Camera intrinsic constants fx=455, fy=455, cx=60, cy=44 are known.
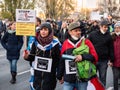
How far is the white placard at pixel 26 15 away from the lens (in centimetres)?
1011

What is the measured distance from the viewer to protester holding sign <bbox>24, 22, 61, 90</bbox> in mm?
7356

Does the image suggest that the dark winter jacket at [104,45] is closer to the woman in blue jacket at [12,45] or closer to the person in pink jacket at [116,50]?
the person in pink jacket at [116,50]

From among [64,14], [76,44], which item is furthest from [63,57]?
[64,14]

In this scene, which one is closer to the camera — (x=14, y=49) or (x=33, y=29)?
(x=33, y=29)

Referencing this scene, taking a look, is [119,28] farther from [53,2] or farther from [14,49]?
[53,2]

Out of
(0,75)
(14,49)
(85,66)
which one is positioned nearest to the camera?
(85,66)

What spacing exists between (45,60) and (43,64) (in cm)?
8

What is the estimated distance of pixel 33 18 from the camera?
1011 centimetres

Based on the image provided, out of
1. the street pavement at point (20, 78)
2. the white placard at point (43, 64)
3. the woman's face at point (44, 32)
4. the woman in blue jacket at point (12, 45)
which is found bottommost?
the street pavement at point (20, 78)

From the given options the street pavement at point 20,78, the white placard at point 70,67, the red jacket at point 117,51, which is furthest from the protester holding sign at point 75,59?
the street pavement at point 20,78

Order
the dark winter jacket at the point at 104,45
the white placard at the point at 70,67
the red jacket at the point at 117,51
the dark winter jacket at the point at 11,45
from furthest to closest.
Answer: the dark winter jacket at the point at 11,45, the red jacket at the point at 117,51, the dark winter jacket at the point at 104,45, the white placard at the point at 70,67

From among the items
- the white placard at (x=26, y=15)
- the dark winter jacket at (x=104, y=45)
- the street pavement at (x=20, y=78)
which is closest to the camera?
the dark winter jacket at (x=104, y=45)

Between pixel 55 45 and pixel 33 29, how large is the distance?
8.12 feet

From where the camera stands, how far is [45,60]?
741 cm
